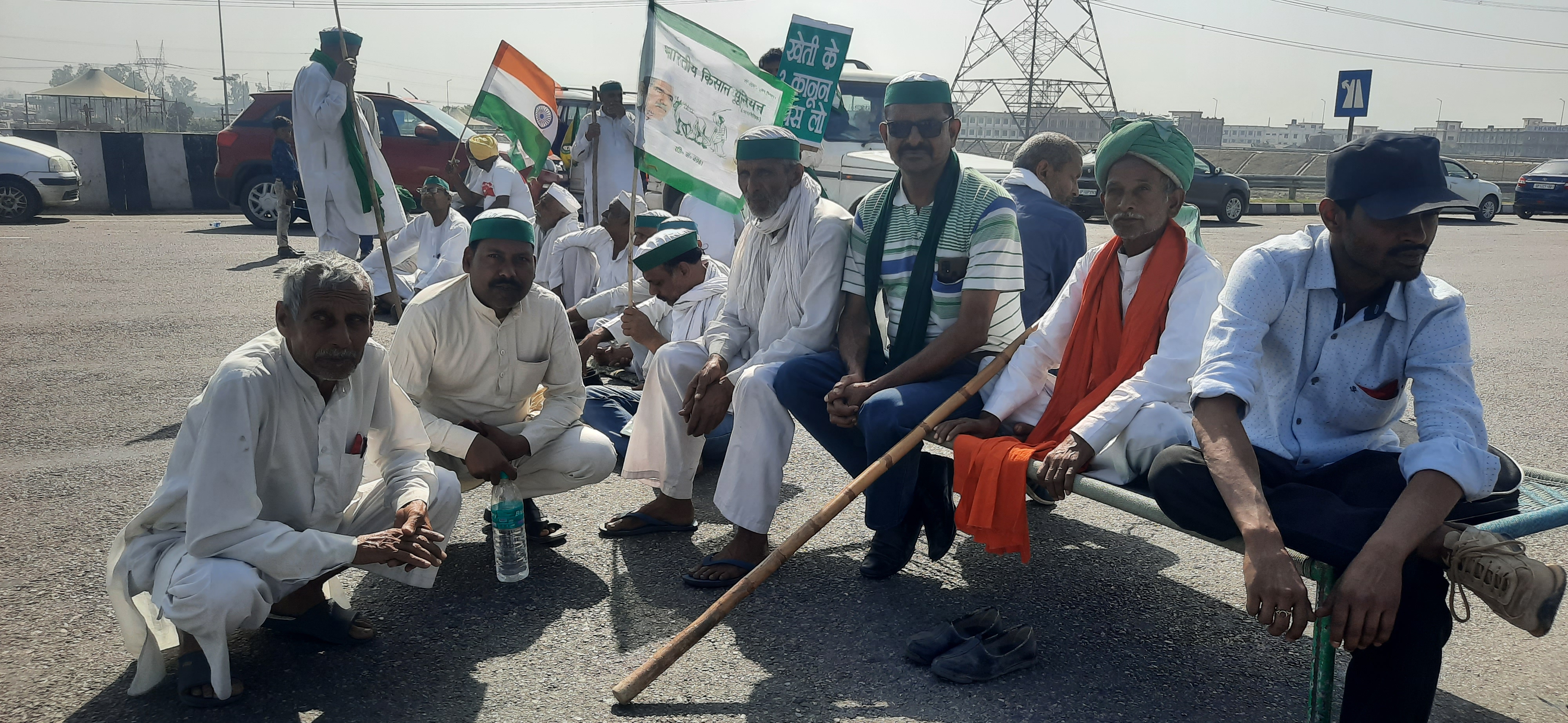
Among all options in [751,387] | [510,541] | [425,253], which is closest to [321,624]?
[510,541]

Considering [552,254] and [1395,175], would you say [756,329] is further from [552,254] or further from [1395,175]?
[552,254]

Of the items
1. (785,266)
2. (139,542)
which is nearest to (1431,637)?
(785,266)

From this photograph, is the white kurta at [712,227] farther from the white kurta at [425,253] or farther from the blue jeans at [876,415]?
the blue jeans at [876,415]

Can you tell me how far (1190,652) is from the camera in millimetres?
3250

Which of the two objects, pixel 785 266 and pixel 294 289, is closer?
pixel 294 289

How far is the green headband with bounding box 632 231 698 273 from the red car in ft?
38.2

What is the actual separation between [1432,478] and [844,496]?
5.05 feet

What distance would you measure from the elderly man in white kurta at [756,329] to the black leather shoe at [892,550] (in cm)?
50

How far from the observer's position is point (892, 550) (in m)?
3.83

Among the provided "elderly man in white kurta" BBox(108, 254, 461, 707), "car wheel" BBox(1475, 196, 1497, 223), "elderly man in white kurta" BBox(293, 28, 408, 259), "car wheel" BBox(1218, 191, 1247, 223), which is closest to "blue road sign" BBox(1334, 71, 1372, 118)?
"car wheel" BBox(1218, 191, 1247, 223)

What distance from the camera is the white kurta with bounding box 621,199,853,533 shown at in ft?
12.6

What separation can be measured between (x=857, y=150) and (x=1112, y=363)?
33.3 ft

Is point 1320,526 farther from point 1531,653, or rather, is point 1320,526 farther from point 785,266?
point 785,266

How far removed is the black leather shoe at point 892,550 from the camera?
3824 millimetres
